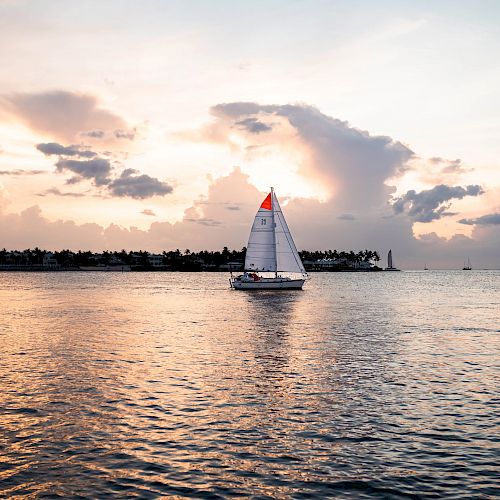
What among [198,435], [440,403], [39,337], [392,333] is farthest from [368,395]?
[39,337]

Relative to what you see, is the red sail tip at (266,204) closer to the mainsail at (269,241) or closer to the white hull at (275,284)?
the mainsail at (269,241)

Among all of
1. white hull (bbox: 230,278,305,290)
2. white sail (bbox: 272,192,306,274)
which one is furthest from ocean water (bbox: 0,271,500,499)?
white hull (bbox: 230,278,305,290)

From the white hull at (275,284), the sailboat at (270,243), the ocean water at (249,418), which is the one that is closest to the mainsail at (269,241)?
the sailboat at (270,243)

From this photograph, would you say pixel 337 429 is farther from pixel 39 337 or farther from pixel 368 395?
pixel 39 337

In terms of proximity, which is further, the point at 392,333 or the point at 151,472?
the point at 392,333

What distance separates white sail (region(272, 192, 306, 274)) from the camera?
355ft

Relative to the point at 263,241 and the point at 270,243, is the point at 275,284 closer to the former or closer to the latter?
the point at 270,243

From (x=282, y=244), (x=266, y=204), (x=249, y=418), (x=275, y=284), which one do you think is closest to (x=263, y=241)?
(x=282, y=244)

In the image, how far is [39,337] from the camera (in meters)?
47.2

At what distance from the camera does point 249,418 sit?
2177cm

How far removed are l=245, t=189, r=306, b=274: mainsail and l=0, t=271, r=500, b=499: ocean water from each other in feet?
204

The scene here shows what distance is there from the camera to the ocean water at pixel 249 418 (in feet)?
51.1

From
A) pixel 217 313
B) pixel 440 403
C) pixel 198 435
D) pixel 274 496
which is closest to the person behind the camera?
pixel 274 496

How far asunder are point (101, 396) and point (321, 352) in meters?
18.1
